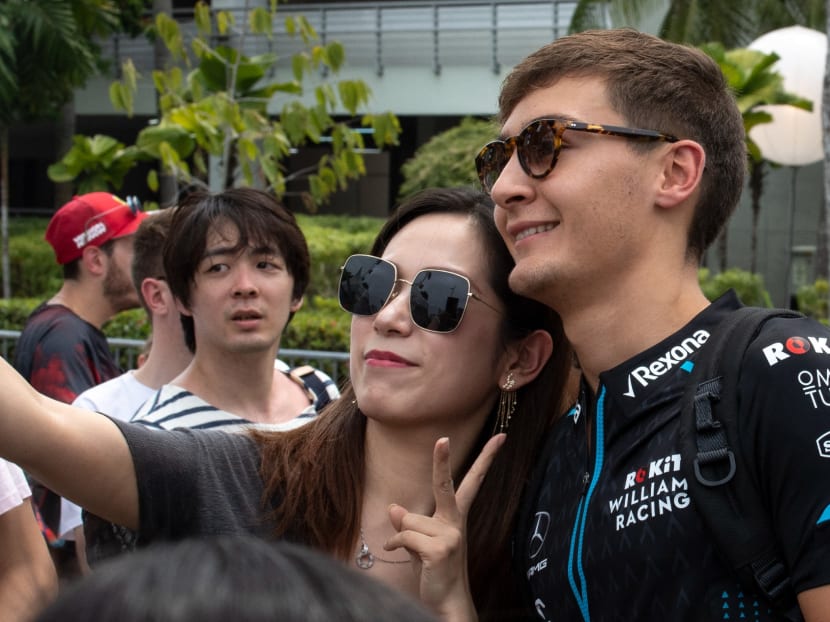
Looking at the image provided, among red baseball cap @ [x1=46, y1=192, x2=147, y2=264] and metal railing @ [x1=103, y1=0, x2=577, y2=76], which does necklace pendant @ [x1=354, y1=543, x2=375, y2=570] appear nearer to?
red baseball cap @ [x1=46, y1=192, x2=147, y2=264]

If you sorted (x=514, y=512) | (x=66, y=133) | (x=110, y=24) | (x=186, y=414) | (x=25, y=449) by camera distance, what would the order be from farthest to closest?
1. (x=66, y=133)
2. (x=110, y=24)
3. (x=186, y=414)
4. (x=514, y=512)
5. (x=25, y=449)

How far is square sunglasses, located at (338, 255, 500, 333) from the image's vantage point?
243cm

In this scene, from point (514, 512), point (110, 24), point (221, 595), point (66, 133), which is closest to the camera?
point (221, 595)

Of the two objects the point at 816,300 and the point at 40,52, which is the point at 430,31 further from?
the point at 816,300

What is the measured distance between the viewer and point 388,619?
75 cm

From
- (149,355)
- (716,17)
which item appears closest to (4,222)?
(716,17)

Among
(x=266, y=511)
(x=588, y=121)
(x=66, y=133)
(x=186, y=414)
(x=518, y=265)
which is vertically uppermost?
(x=588, y=121)

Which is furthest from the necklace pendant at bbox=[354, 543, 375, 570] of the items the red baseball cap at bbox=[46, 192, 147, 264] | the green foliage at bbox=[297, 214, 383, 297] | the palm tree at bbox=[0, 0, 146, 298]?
the palm tree at bbox=[0, 0, 146, 298]

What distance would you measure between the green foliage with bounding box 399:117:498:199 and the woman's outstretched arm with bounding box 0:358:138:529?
14.3 m

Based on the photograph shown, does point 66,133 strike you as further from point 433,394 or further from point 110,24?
point 433,394

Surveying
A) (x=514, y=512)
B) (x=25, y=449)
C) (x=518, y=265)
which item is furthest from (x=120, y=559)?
(x=514, y=512)

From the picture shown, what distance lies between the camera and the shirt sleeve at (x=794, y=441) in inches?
64.2

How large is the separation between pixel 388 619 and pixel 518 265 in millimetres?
1491

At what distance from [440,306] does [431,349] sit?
0.10 metres
